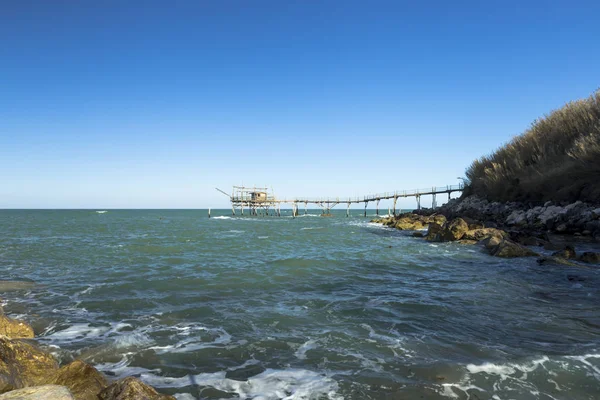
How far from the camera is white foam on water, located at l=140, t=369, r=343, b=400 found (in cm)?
424

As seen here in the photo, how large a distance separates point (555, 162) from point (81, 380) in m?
32.6

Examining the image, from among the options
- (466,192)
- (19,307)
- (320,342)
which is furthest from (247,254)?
(466,192)

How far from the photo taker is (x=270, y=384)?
452 centimetres

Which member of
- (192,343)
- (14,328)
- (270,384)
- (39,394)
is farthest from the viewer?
(14,328)

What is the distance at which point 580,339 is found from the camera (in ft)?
18.5

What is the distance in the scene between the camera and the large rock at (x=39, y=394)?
278 cm

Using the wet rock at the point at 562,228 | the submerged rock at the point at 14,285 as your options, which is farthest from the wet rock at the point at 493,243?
the submerged rock at the point at 14,285

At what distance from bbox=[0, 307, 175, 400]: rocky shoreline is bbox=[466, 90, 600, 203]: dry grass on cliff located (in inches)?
976

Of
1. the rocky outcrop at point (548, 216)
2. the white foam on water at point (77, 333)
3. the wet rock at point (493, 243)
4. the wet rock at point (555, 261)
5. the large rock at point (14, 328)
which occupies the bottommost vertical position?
the white foam on water at point (77, 333)

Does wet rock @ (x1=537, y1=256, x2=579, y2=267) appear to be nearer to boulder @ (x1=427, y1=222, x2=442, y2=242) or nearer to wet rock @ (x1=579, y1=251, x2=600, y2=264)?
wet rock @ (x1=579, y1=251, x2=600, y2=264)

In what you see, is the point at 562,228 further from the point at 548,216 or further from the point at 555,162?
the point at 555,162

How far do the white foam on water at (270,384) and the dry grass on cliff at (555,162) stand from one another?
2276cm

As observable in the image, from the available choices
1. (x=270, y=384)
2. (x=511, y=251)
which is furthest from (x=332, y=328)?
(x=511, y=251)

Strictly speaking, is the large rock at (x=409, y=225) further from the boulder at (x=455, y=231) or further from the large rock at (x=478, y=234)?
the large rock at (x=478, y=234)
